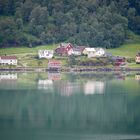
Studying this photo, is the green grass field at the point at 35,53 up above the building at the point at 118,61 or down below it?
above

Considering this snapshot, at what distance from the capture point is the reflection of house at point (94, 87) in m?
47.8

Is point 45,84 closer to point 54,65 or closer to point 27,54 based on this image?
point 54,65

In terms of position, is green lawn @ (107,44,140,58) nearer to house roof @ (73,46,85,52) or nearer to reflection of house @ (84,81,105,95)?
house roof @ (73,46,85,52)

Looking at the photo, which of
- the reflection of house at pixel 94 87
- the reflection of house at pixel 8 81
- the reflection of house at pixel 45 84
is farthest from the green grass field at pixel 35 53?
the reflection of house at pixel 94 87

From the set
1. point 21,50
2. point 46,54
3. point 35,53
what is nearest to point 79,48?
point 46,54

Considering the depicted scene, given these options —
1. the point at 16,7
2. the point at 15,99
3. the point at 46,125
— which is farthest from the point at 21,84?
the point at 16,7

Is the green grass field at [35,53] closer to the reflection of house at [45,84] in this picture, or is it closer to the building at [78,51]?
the building at [78,51]

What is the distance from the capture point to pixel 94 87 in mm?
50469

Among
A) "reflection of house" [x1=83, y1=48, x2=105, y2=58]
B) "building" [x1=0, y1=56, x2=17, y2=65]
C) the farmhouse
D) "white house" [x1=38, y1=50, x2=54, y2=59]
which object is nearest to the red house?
"white house" [x1=38, y1=50, x2=54, y2=59]

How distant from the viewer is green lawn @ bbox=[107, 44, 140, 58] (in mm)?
75900

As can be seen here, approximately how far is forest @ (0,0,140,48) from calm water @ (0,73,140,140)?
19403mm

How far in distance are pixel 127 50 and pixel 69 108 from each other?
1573 inches

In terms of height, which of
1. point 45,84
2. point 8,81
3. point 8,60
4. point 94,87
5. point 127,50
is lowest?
point 94,87

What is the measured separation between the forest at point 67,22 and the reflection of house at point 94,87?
2548 centimetres
